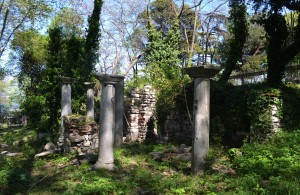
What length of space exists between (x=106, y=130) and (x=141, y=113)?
21.3ft

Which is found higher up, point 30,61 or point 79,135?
point 30,61

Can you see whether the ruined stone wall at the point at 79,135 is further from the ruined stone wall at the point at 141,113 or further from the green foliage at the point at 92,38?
the green foliage at the point at 92,38

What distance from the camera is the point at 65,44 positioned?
17.2 meters

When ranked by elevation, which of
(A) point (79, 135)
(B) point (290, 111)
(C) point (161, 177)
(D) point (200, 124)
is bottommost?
(C) point (161, 177)

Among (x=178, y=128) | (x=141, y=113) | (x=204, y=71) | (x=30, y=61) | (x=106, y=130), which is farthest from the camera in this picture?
(x=30, y=61)

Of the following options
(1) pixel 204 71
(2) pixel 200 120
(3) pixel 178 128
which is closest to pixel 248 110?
(2) pixel 200 120

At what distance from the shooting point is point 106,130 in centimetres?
751

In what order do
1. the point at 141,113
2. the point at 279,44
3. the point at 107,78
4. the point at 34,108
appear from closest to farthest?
the point at 107,78 < the point at 279,44 < the point at 141,113 < the point at 34,108

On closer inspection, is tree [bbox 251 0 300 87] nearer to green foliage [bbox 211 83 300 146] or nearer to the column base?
green foliage [bbox 211 83 300 146]

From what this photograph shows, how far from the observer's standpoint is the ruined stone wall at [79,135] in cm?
984

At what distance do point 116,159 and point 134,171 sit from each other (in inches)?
56.4

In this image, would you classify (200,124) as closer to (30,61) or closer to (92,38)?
(92,38)

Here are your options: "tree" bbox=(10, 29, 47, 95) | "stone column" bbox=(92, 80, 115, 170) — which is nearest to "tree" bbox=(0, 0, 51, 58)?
"tree" bbox=(10, 29, 47, 95)

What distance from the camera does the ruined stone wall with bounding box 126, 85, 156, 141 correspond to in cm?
1378
